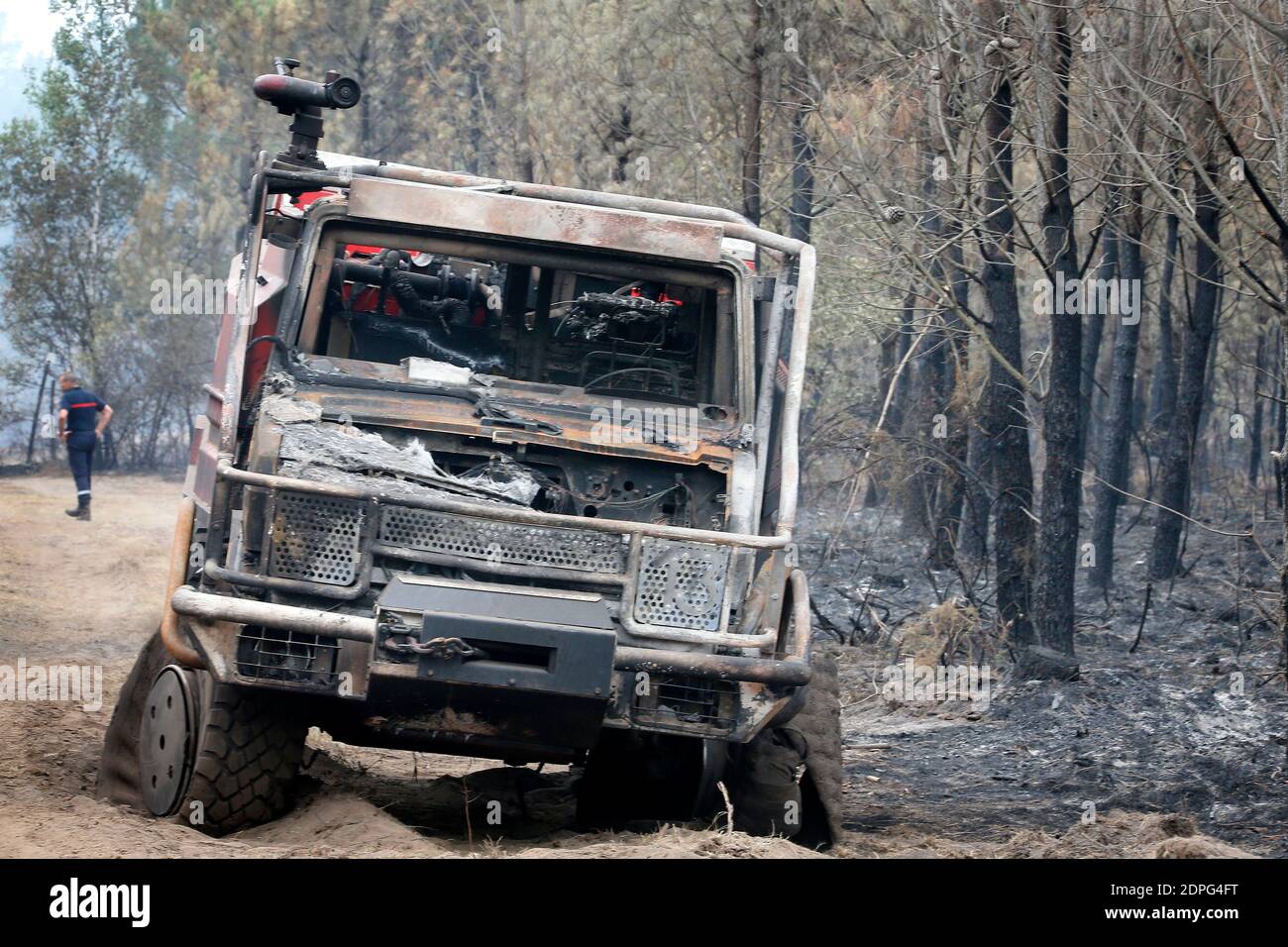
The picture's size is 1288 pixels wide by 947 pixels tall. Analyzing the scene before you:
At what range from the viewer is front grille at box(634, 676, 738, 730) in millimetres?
5996

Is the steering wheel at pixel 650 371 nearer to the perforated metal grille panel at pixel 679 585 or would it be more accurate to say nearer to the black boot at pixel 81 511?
the perforated metal grille panel at pixel 679 585

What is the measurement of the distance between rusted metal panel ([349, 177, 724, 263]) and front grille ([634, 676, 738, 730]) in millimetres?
2214

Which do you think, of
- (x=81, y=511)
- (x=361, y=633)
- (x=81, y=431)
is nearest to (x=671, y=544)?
(x=361, y=633)

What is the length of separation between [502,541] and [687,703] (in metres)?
0.94

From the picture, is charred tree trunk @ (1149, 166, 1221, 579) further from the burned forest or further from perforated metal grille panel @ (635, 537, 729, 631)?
perforated metal grille panel @ (635, 537, 729, 631)

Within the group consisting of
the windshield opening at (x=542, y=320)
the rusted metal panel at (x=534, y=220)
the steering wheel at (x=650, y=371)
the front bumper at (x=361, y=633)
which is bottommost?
the front bumper at (x=361, y=633)

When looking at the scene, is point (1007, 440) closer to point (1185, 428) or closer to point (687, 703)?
point (1185, 428)

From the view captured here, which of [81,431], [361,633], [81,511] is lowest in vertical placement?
[81,511]

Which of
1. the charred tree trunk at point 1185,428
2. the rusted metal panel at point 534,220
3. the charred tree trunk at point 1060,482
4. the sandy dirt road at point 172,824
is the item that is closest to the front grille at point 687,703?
the sandy dirt road at point 172,824

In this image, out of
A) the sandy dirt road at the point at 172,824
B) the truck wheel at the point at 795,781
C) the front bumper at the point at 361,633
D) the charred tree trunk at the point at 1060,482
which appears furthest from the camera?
the charred tree trunk at the point at 1060,482

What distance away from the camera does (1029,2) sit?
35.4 ft

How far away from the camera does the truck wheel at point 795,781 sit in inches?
265

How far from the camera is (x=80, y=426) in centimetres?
1870
